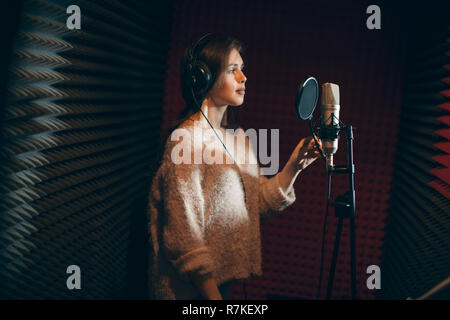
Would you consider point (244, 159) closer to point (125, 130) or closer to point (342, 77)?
point (125, 130)

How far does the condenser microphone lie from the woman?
0.16 m

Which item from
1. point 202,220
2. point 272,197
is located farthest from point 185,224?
point 272,197

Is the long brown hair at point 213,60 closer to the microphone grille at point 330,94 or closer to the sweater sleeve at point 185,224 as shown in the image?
the sweater sleeve at point 185,224

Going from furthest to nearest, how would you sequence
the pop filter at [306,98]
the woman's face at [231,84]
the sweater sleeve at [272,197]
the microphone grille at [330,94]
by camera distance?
the sweater sleeve at [272,197] < the woman's face at [231,84] < the microphone grille at [330,94] < the pop filter at [306,98]

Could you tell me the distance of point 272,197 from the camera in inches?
55.6

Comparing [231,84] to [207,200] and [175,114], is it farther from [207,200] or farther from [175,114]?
[175,114]

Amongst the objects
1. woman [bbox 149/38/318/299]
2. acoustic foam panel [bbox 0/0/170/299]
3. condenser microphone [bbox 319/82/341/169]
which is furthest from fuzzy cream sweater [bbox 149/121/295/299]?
condenser microphone [bbox 319/82/341/169]

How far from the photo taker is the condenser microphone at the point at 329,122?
109 centimetres

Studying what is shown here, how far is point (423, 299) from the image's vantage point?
2.93ft

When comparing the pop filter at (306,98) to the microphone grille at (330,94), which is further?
the microphone grille at (330,94)

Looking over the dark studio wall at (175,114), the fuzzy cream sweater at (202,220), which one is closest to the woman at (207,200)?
the fuzzy cream sweater at (202,220)

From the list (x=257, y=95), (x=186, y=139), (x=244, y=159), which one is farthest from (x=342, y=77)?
(x=186, y=139)

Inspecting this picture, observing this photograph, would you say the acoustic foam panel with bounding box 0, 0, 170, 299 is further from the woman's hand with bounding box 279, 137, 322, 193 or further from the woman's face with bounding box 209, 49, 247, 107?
the woman's hand with bounding box 279, 137, 322, 193

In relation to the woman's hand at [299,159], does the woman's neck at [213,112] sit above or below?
above
